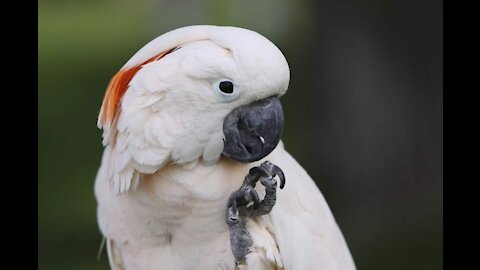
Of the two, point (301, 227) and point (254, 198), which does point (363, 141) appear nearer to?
point (301, 227)

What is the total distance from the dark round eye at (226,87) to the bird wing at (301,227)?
349 millimetres

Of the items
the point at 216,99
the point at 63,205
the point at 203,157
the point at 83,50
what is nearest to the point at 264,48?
the point at 216,99

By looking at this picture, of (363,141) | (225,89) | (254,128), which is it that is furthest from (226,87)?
(363,141)

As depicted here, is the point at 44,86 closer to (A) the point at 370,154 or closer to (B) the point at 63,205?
(B) the point at 63,205

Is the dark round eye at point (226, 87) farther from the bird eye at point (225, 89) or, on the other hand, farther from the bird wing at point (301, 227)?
the bird wing at point (301, 227)

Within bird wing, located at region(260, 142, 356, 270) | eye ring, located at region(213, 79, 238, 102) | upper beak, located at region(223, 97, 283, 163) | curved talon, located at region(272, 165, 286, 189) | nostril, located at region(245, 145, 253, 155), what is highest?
eye ring, located at region(213, 79, 238, 102)

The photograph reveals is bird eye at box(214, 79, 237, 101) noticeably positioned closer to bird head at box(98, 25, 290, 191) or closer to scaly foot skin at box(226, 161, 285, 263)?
bird head at box(98, 25, 290, 191)

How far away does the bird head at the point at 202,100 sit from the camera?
66.7 inches

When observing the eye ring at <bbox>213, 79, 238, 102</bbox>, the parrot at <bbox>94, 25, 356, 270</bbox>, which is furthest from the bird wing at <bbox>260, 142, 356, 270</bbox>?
the eye ring at <bbox>213, 79, 238, 102</bbox>

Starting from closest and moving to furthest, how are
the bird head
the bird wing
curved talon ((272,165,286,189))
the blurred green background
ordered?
the bird head
curved talon ((272,165,286,189))
the bird wing
the blurred green background

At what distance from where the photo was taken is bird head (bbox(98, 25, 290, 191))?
1.70 m

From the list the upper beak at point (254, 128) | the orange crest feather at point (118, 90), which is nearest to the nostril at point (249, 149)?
the upper beak at point (254, 128)

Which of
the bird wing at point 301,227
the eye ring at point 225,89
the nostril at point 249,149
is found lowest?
the bird wing at point 301,227

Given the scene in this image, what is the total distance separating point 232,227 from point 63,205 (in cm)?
305
